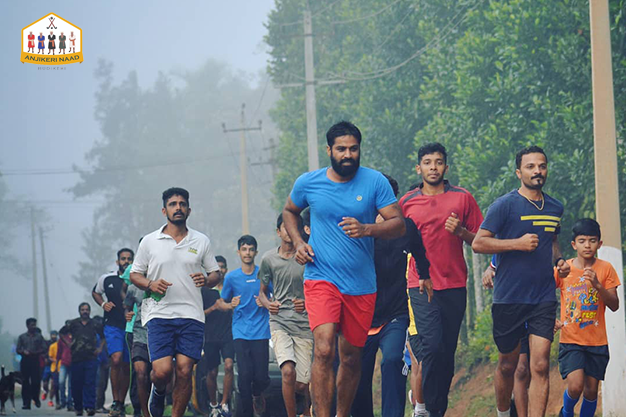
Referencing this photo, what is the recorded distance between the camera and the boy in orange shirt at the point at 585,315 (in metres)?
9.88

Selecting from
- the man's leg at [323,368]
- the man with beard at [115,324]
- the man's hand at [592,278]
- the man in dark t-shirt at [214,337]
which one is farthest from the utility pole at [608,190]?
the man with beard at [115,324]

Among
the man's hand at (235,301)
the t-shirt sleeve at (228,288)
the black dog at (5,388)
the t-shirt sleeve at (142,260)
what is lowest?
the black dog at (5,388)

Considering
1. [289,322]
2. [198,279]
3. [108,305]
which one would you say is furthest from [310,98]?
[198,279]

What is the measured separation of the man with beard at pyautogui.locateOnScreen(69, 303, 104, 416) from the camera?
63.4 feet

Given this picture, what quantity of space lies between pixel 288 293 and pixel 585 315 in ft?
12.2

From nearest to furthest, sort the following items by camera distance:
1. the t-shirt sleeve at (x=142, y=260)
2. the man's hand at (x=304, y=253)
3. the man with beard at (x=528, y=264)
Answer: the man's hand at (x=304, y=253) < the man with beard at (x=528, y=264) < the t-shirt sleeve at (x=142, y=260)

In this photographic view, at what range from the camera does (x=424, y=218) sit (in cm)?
982

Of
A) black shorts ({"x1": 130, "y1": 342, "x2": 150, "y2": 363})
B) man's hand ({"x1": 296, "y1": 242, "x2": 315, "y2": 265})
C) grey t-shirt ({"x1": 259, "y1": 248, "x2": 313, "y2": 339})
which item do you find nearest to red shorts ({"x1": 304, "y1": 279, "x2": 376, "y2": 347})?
man's hand ({"x1": 296, "y1": 242, "x2": 315, "y2": 265})

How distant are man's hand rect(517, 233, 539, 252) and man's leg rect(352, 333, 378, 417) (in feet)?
4.99

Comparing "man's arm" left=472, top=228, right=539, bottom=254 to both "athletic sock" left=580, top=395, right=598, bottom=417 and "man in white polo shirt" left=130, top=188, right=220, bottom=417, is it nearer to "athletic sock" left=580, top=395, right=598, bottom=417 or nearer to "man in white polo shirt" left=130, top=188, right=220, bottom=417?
"athletic sock" left=580, top=395, right=598, bottom=417

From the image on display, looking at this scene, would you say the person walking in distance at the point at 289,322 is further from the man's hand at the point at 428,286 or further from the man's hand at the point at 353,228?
the man's hand at the point at 353,228

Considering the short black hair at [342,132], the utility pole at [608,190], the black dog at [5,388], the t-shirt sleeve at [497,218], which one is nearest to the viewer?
the short black hair at [342,132]

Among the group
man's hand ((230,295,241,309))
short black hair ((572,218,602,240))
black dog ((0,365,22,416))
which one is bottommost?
black dog ((0,365,22,416))

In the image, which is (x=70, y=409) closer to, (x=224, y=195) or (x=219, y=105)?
(x=224, y=195)
